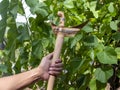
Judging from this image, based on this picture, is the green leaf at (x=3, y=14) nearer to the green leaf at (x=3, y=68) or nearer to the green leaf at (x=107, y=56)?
the green leaf at (x=3, y=68)

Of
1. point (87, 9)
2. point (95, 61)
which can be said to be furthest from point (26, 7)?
point (95, 61)

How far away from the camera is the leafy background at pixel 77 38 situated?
4.31 feet

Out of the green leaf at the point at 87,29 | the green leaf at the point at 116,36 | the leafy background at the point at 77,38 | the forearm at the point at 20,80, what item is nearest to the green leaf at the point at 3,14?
the leafy background at the point at 77,38

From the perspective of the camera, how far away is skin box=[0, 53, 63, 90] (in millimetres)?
1188

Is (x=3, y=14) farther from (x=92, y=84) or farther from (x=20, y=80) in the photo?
(x=92, y=84)

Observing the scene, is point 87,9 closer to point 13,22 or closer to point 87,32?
point 87,32

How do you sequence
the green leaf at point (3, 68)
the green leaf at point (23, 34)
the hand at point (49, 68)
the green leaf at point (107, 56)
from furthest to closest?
the green leaf at point (3, 68), the green leaf at point (23, 34), the green leaf at point (107, 56), the hand at point (49, 68)

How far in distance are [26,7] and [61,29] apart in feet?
1.04

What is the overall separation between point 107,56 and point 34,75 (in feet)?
0.87

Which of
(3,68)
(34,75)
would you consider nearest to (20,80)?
(34,75)

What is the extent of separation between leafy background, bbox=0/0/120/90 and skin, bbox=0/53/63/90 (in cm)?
10

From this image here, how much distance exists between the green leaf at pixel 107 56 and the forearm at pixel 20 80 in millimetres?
221

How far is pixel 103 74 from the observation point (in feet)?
4.25

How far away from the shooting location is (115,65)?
136 centimetres
